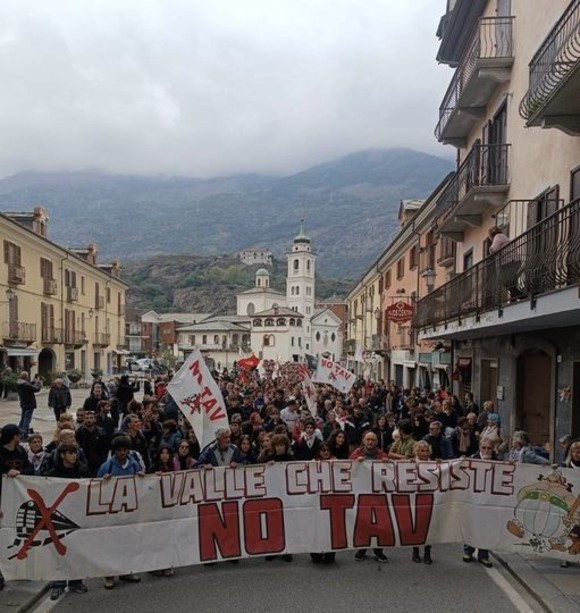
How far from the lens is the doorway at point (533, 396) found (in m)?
15.3

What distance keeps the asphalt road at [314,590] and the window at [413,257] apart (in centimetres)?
2387

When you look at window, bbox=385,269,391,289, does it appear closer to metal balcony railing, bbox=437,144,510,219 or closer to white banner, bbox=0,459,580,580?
metal balcony railing, bbox=437,144,510,219

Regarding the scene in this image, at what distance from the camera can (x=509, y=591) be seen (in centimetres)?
689

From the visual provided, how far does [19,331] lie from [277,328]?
268 ft

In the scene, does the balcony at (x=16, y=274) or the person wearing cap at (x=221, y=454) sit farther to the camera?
the balcony at (x=16, y=274)

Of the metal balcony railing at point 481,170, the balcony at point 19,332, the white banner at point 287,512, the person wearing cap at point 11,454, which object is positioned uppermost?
the metal balcony railing at point 481,170

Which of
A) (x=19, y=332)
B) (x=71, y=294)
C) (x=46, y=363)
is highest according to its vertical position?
(x=71, y=294)

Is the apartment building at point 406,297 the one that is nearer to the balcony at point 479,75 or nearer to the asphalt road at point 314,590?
the balcony at point 479,75

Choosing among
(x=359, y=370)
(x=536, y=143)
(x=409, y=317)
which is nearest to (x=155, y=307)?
(x=359, y=370)

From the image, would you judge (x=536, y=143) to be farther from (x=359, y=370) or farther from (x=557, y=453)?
(x=359, y=370)

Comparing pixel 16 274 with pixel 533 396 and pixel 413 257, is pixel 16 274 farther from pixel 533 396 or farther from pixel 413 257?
pixel 533 396

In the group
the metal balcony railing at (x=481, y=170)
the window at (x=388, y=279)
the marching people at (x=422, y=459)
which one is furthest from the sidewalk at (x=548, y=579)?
the window at (x=388, y=279)

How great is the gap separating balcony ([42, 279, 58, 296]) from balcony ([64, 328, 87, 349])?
395cm

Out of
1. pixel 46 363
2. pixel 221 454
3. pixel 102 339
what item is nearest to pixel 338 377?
pixel 221 454
